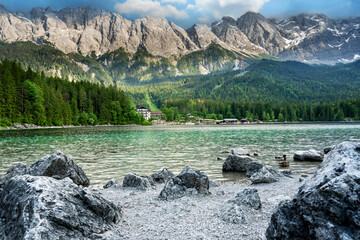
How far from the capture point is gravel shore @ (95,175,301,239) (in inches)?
295

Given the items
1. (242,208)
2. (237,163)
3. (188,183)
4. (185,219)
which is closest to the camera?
(185,219)

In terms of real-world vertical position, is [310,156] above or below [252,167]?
below

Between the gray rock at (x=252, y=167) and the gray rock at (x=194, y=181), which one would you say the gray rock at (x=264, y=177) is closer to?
the gray rock at (x=252, y=167)

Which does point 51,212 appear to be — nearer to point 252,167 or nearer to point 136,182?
point 136,182

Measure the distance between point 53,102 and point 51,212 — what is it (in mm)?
123519

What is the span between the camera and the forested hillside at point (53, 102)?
308 feet

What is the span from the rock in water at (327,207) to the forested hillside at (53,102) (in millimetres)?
101960

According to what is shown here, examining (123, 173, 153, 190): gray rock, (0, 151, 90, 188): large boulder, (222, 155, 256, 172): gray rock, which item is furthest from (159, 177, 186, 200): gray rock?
(222, 155, 256, 172): gray rock

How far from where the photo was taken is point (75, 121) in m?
133

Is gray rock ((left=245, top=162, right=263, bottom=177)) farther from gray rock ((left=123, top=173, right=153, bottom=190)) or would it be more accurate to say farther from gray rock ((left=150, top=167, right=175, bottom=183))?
gray rock ((left=123, top=173, right=153, bottom=190))

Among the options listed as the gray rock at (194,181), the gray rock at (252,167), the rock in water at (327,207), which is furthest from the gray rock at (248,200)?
the gray rock at (252,167)

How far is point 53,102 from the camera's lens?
378 feet

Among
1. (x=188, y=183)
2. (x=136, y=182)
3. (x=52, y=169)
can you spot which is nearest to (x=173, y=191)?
(x=188, y=183)

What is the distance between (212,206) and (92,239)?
5.48 m
